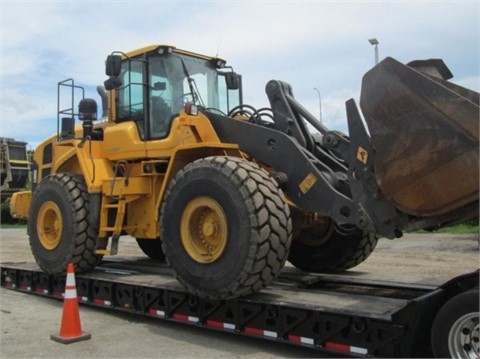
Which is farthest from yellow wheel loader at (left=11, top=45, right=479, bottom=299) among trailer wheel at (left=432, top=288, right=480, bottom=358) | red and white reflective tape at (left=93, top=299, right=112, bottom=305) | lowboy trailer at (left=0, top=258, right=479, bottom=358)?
trailer wheel at (left=432, top=288, right=480, bottom=358)

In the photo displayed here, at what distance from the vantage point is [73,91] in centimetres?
855

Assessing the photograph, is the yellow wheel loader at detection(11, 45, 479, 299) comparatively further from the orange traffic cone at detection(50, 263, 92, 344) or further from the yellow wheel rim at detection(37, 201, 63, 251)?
the orange traffic cone at detection(50, 263, 92, 344)

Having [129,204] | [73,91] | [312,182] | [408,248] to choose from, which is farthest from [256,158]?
[408,248]

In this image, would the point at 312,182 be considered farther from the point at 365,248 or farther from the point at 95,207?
the point at 95,207

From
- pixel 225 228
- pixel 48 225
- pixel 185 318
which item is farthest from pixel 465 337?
pixel 48 225

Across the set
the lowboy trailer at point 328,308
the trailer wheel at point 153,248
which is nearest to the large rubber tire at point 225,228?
the lowboy trailer at point 328,308

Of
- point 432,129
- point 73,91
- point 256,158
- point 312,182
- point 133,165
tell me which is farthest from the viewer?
point 73,91

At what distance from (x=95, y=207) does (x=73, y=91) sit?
80.0 inches

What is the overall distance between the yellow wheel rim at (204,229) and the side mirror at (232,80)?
2.86m

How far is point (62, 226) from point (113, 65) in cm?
227

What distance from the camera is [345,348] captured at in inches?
194

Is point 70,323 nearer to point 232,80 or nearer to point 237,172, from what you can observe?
point 237,172

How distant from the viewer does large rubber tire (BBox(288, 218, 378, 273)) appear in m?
7.25

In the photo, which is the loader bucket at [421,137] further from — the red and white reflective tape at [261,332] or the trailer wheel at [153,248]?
the trailer wheel at [153,248]
